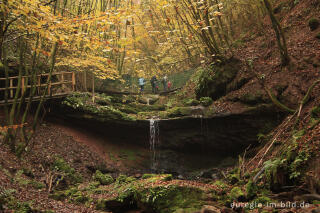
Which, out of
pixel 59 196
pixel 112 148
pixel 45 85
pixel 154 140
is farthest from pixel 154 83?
pixel 59 196

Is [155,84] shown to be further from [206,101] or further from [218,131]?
[218,131]

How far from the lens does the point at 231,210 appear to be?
5.32 meters

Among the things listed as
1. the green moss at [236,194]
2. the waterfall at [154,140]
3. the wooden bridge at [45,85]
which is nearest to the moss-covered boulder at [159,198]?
the green moss at [236,194]

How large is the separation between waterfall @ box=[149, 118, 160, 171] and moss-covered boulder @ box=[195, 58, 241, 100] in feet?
10.5

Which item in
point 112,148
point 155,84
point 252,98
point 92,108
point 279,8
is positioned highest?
point 279,8

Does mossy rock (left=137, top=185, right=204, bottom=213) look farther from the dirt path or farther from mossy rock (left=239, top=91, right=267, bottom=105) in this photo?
the dirt path

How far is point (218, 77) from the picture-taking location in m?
12.7

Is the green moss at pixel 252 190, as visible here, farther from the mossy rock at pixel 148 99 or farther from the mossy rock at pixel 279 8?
the mossy rock at pixel 148 99

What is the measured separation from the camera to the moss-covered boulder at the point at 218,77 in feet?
40.7

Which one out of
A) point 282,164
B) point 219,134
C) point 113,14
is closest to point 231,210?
point 282,164

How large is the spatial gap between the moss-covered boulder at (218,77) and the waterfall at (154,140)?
3.19 meters

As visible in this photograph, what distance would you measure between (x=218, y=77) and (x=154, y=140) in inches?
199

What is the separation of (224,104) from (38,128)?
9.79m

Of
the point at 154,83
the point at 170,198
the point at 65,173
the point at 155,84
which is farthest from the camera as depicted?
the point at 155,84
